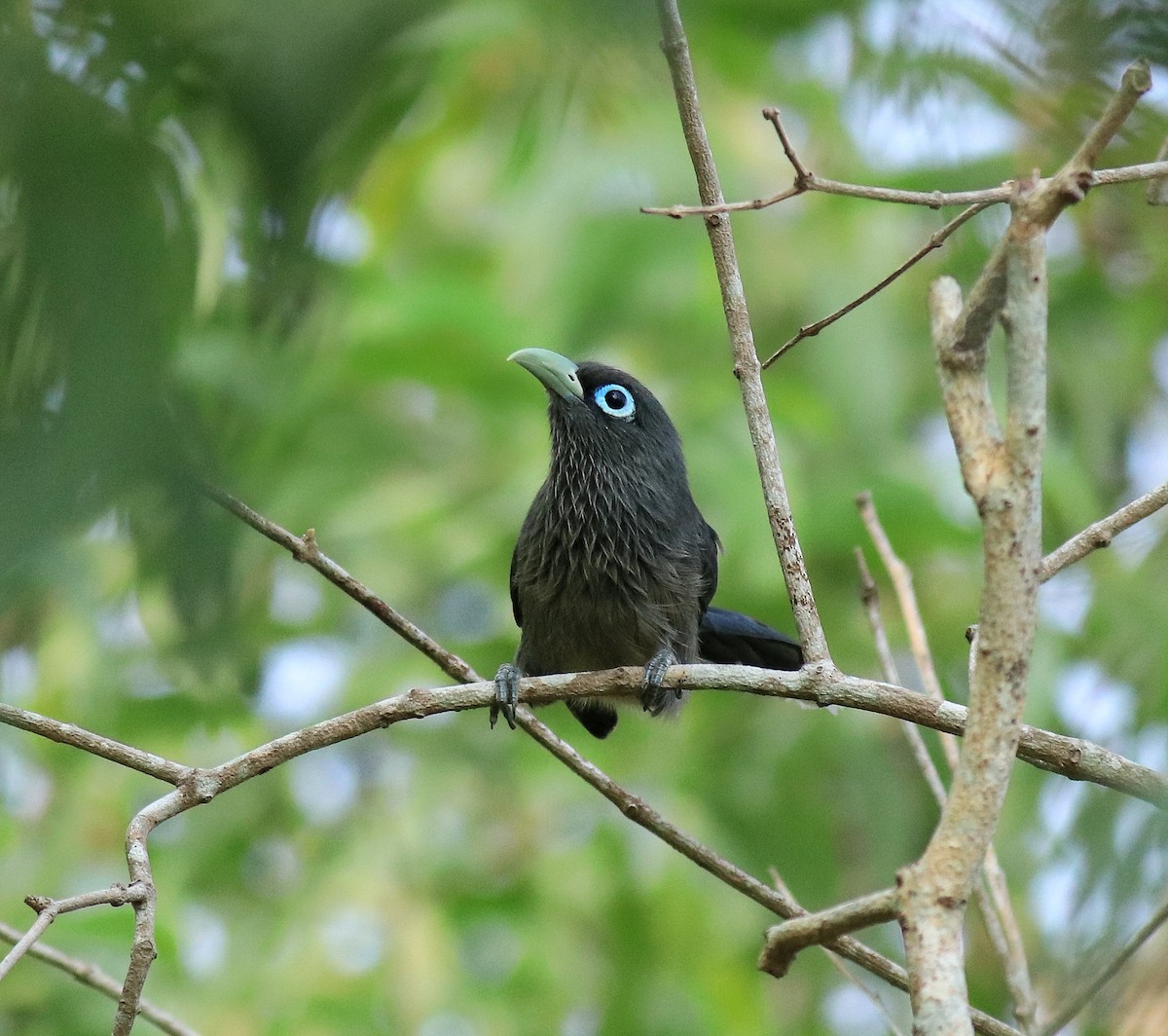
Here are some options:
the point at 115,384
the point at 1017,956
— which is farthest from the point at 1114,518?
the point at 115,384

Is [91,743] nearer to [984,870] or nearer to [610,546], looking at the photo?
[984,870]

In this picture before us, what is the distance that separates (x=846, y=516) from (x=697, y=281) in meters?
1.79

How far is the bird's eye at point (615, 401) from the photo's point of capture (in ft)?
19.3

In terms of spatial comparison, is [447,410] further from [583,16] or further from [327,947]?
[583,16]

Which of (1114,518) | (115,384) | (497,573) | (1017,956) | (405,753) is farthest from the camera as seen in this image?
(405,753)

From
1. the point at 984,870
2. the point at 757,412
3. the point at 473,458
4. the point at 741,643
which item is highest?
the point at 473,458

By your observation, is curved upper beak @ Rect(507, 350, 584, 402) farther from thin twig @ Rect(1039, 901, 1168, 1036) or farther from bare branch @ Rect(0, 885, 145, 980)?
thin twig @ Rect(1039, 901, 1168, 1036)

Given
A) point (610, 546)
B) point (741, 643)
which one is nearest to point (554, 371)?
point (610, 546)

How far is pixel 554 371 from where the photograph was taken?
574cm

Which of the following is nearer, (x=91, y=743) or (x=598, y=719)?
(x=91, y=743)

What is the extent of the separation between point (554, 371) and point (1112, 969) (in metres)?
3.91

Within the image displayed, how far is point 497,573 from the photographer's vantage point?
25.6 ft

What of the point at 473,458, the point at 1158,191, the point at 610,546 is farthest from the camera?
the point at 473,458

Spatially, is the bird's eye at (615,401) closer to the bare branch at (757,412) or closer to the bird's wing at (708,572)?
the bird's wing at (708,572)
